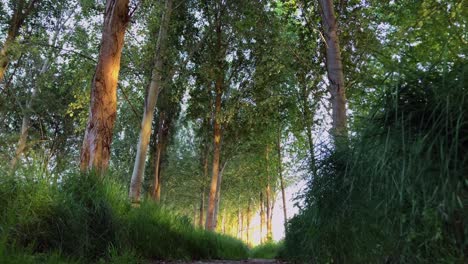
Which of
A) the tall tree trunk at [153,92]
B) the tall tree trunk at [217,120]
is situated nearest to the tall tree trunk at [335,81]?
the tall tree trunk at [153,92]

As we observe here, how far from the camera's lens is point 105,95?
7.59m

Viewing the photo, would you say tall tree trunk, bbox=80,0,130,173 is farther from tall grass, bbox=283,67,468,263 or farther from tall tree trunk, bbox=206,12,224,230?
tall tree trunk, bbox=206,12,224,230

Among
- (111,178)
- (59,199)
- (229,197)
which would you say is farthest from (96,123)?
(229,197)

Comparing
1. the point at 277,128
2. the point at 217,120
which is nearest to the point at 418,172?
the point at 217,120

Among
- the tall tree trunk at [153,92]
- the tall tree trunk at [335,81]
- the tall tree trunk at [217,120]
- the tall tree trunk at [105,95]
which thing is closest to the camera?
the tall tree trunk at [105,95]

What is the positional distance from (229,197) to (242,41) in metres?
22.5

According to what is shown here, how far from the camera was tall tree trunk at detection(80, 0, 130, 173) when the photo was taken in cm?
739

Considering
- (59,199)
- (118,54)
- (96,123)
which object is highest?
(118,54)

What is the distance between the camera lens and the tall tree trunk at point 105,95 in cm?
739

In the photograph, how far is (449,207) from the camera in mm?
1958

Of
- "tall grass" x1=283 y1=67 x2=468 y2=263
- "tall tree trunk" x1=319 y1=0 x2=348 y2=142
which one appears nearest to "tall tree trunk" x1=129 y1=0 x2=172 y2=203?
"tall tree trunk" x1=319 y1=0 x2=348 y2=142

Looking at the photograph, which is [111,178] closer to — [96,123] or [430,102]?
[96,123]

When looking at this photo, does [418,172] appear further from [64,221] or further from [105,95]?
[105,95]

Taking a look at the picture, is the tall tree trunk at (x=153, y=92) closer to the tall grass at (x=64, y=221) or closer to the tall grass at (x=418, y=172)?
the tall grass at (x=64, y=221)
